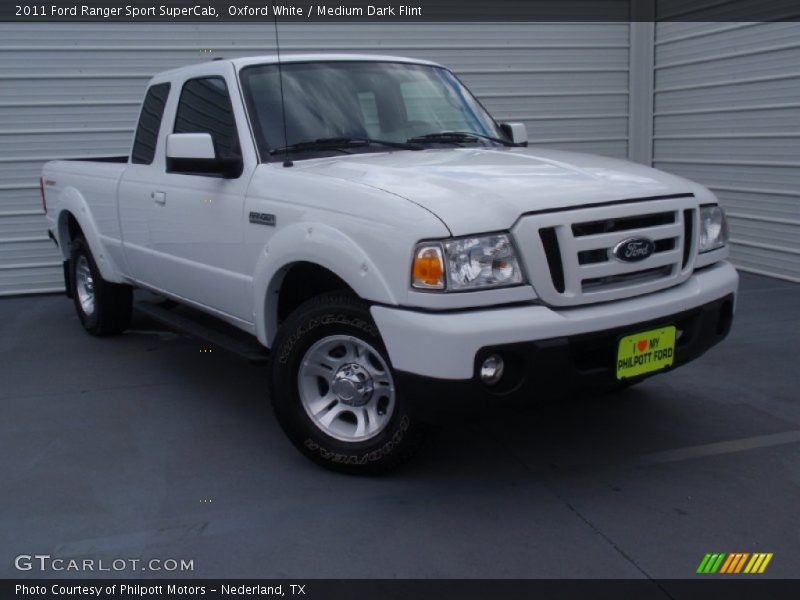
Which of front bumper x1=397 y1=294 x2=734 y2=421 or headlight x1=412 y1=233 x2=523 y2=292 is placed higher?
headlight x1=412 y1=233 x2=523 y2=292

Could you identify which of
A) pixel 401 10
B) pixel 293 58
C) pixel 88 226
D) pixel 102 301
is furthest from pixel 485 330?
pixel 401 10

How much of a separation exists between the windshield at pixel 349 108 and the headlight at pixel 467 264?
4.28ft

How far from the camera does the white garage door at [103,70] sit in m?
8.48

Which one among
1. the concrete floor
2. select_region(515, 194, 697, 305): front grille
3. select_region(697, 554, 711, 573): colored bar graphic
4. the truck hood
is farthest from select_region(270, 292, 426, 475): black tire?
select_region(697, 554, 711, 573): colored bar graphic

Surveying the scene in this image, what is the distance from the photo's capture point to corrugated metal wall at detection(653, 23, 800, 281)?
26.5ft

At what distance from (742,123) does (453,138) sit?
5.03 meters

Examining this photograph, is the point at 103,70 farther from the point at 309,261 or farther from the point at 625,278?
the point at 625,278

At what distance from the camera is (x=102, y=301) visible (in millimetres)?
6617

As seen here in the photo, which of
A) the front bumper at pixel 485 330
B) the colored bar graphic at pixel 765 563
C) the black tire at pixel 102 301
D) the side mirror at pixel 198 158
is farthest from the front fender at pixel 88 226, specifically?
the colored bar graphic at pixel 765 563

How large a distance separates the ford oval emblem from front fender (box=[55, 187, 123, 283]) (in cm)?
388

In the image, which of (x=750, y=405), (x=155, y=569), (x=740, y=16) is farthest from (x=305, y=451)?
(x=740, y=16)

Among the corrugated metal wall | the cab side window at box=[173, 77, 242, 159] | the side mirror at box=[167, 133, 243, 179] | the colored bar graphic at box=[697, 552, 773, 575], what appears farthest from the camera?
the corrugated metal wall

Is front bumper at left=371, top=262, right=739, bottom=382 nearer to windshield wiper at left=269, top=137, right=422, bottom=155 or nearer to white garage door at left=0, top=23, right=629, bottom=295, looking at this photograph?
windshield wiper at left=269, top=137, right=422, bottom=155

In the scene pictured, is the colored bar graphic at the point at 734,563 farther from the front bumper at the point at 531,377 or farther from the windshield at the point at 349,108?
the windshield at the point at 349,108
